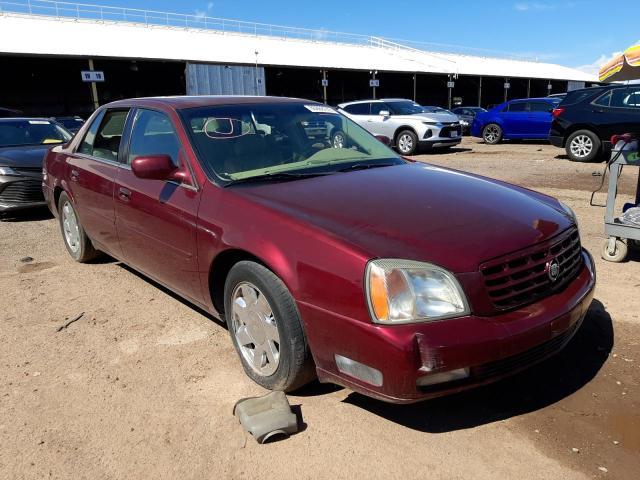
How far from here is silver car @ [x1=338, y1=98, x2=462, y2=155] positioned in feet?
48.5

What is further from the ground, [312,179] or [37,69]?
[37,69]

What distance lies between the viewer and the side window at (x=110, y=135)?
4266mm

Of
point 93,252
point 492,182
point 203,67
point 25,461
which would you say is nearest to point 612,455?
point 492,182

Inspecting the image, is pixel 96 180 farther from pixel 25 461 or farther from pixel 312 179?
pixel 25 461

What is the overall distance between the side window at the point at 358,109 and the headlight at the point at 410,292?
1447 cm

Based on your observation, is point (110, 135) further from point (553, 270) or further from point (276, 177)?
point (553, 270)

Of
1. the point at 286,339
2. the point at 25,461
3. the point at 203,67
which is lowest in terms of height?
the point at 25,461

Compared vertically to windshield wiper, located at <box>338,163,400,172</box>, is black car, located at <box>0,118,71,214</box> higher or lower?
lower

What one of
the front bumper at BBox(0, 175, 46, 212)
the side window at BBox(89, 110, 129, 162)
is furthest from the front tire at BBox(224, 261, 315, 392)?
the front bumper at BBox(0, 175, 46, 212)

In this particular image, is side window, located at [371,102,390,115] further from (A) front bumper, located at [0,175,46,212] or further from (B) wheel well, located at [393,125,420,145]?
(A) front bumper, located at [0,175,46,212]

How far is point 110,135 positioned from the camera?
4.47 metres

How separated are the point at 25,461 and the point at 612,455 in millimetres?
2664

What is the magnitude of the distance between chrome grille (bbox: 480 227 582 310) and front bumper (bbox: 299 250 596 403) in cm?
6

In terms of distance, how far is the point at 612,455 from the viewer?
236 centimetres
